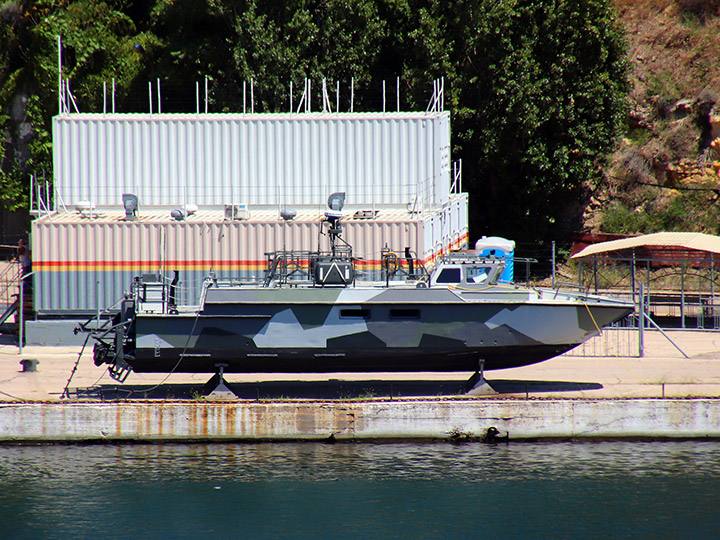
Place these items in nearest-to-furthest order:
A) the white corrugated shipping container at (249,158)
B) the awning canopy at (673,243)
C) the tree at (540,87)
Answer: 1. the awning canopy at (673,243)
2. the white corrugated shipping container at (249,158)
3. the tree at (540,87)

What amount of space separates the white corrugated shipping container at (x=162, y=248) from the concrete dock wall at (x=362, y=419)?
7.89m

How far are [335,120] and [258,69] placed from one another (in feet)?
28.6

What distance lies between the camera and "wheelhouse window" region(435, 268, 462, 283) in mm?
19281

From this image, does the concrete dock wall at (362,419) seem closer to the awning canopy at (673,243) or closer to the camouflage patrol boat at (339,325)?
the camouflage patrol boat at (339,325)

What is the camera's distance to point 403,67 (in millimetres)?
38250

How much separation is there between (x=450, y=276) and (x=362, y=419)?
3482 millimetres

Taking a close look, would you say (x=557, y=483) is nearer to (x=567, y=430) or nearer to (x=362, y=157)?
(x=567, y=430)

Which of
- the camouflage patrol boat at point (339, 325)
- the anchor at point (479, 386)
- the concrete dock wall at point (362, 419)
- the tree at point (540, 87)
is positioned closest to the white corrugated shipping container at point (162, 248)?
the camouflage patrol boat at point (339, 325)

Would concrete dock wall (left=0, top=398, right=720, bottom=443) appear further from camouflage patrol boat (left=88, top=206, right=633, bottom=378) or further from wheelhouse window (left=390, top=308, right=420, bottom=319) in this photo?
wheelhouse window (left=390, top=308, right=420, bottom=319)

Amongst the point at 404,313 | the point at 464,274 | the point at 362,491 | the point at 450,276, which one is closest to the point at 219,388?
the point at 404,313

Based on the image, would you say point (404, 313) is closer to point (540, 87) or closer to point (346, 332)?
point (346, 332)

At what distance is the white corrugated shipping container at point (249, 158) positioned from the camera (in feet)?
96.8

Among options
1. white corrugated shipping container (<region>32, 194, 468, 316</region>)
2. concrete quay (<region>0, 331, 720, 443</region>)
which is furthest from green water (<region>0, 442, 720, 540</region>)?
white corrugated shipping container (<region>32, 194, 468, 316</region>)

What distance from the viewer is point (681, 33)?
44.0 metres
